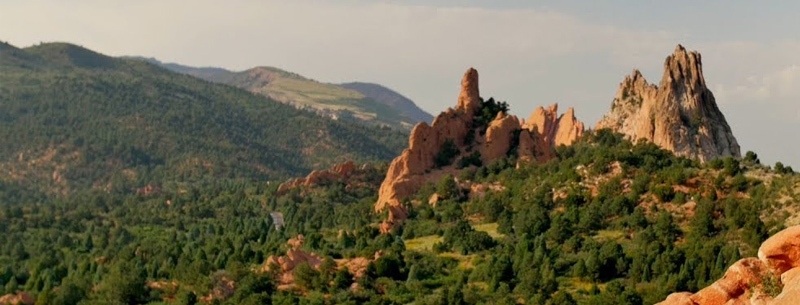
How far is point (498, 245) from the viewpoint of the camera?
95.2m

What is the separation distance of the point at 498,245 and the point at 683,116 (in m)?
32.6

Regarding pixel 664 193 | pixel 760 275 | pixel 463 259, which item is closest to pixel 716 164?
pixel 664 193

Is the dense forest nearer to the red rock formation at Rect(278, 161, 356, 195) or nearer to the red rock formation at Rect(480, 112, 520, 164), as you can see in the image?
the red rock formation at Rect(480, 112, 520, 164)

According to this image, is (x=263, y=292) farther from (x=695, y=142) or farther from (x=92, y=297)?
(x=695, y=142)

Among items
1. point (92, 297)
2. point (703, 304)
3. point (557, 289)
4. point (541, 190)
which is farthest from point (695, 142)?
point (703, 304)

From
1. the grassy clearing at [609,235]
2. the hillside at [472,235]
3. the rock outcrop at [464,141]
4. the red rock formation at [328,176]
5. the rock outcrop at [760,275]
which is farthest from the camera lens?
the red rock formation at [328,176]

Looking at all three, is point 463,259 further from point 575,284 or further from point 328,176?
point 328,176

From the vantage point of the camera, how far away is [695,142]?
115125 millimetres

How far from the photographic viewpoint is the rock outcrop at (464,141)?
121938 millimetres

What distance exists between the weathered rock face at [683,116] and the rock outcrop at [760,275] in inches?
3153

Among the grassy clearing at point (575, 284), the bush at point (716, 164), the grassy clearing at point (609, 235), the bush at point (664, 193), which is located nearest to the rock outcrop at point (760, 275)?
the grassy clearing at point (575, 284)

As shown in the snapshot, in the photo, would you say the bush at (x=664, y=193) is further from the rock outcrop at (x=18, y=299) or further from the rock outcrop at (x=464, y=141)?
the rock outcrop at (x=18, y=299)

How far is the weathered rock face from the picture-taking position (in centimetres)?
11500

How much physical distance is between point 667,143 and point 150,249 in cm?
5420
